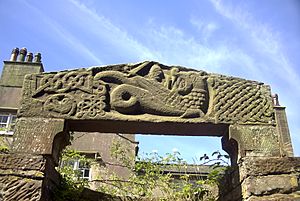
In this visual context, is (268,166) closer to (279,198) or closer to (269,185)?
(269,185)

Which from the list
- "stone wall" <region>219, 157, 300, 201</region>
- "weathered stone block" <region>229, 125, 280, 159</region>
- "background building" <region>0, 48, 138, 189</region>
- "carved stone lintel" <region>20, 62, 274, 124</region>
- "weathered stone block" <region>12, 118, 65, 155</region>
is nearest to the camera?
"stone wall" <region>219, 157, 300, 201</region>

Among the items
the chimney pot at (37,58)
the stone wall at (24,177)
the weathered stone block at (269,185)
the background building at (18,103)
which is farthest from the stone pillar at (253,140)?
the chimney pot at (37,58)

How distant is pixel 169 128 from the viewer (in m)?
3.98

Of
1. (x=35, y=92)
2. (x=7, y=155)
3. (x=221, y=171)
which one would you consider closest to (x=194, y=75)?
(x=221, y=171)

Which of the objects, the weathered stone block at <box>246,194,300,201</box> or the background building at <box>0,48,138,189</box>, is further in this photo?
the background building at <box>0,48,138,189</box>

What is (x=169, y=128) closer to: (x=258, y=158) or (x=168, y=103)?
(x=168, y=103)

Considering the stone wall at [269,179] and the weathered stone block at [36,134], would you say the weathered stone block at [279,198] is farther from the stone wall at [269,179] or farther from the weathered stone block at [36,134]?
the weathered stone block at [36,134]

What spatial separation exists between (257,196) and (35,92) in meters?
2.80

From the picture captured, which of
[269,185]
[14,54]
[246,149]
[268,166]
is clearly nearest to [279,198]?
[269,185]

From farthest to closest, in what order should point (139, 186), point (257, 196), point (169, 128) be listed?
point (139, 186) → point (169, 128) → point (257, 196)

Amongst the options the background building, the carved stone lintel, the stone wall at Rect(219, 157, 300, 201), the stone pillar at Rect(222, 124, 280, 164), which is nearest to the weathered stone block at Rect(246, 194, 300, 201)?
the stone wall at Rect(219, 157, 300, 201)

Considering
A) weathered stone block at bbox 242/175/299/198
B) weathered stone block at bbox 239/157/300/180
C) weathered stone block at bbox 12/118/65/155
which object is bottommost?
weathered stone block at bbox 242/175/299/198

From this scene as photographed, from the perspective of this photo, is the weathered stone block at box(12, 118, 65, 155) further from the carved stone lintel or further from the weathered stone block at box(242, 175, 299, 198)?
the weathered stone block at box(242, 175, 299, 198)

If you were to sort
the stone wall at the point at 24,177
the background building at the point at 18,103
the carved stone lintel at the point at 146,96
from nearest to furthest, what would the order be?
1. the stone wall at the point at 24,177
2. the carved stone lintel at the point at 146,96
3. the background building at the point at 18,103
